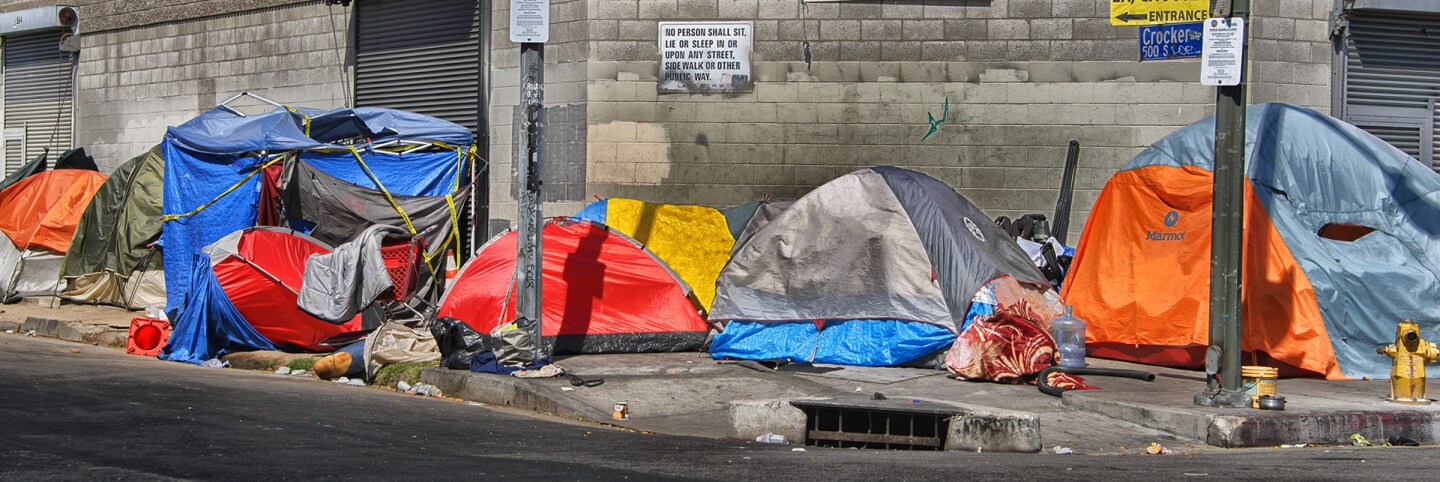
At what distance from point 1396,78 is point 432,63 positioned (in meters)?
11.8

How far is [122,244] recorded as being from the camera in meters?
15.7

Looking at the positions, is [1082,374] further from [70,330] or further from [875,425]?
[70,330]

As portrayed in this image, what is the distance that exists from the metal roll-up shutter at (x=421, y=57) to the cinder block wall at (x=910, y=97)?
240cm

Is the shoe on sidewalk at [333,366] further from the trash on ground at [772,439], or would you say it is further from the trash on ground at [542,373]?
the trash on ground at [772,439]

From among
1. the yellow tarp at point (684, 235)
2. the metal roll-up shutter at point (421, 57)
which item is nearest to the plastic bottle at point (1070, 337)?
the yellow tarp at point (684, 235)

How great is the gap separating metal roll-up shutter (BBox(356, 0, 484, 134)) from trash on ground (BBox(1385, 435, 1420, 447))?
11.3m

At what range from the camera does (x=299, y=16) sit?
1875 cm

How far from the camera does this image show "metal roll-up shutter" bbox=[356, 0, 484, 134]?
17000 millimetres

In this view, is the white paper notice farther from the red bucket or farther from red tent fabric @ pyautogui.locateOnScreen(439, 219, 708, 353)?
the red bucket

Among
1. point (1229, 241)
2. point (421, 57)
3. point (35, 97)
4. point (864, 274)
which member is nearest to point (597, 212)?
point (864, 274)

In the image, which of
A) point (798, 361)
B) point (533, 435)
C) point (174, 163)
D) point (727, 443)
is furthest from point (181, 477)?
point (174, 163)

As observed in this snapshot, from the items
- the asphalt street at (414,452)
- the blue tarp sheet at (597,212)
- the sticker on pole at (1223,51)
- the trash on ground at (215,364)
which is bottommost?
the trash on ground at (215,364)

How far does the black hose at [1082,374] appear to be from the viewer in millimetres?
9734

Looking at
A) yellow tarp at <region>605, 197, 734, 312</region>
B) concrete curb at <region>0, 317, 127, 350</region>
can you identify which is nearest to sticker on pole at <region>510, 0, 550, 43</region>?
yellow tarp at <region>605, 197, 734, 312</region>
